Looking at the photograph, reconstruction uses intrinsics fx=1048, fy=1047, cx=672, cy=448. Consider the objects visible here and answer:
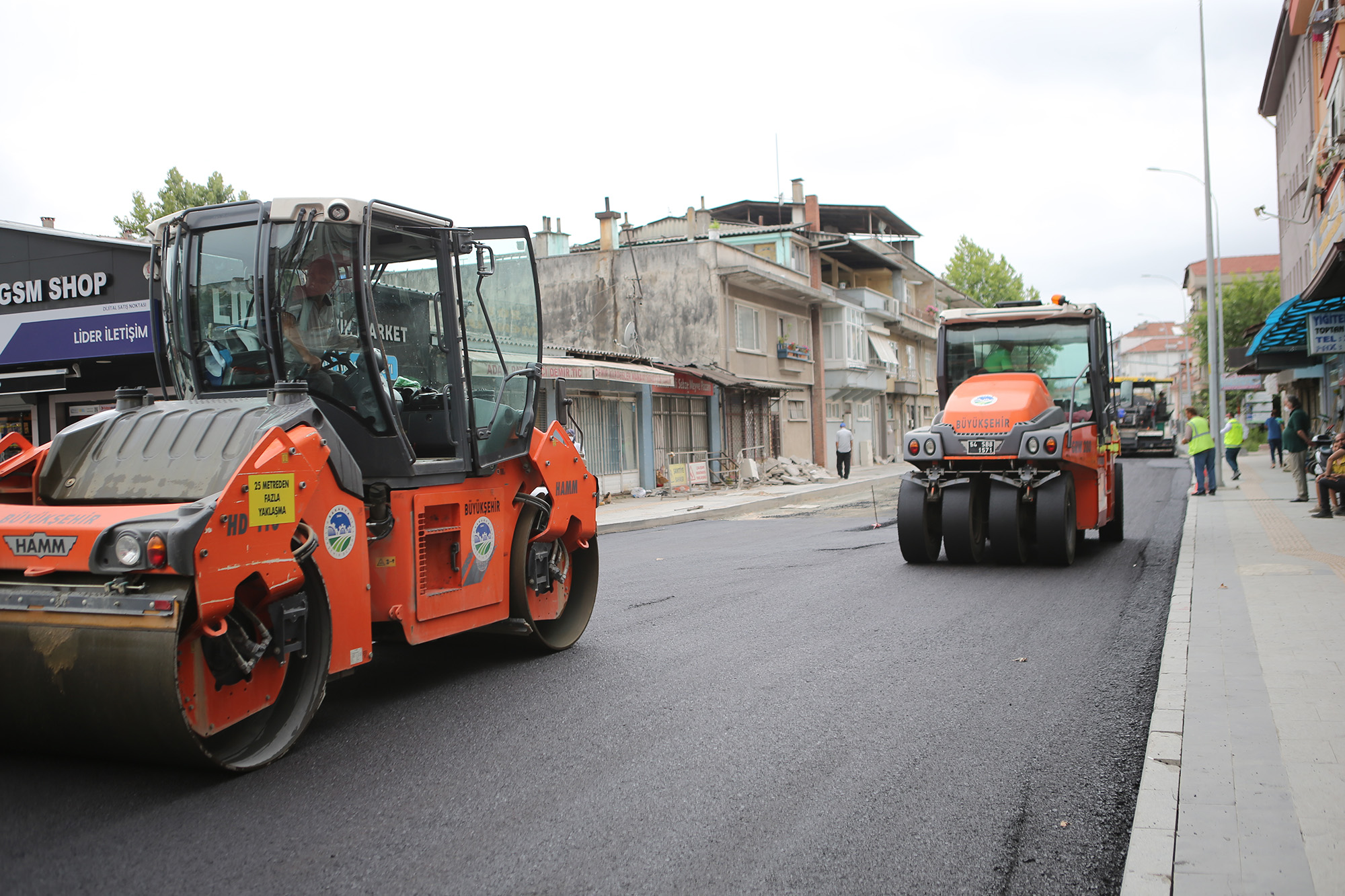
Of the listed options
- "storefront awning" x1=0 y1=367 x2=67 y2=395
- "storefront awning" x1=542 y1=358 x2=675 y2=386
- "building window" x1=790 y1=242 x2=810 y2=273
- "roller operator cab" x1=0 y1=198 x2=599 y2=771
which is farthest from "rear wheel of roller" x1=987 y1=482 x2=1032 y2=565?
"building window" x1=790 y1=242 x2=810 y2=273

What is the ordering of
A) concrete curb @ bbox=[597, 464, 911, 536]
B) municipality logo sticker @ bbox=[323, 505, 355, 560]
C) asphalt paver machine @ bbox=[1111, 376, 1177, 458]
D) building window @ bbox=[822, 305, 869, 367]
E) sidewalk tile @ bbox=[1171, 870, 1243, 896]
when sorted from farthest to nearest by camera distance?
building window @ bbox=[822, 305, 869, 367], asphalt paver machine @ bbox=[1111, 376, 1177, 458], concrete curb @ bbox=[597, 464, 911, 536], municipality logo sticker @ bbox=[323, 505, 355, 560], sidewalk tile @ bbox=[1171, 870, 1243, 896]

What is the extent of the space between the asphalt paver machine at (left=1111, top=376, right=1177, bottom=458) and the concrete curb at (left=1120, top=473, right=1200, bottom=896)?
3627 centimetres

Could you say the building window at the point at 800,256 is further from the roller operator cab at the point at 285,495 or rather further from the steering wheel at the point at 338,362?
the steering wheel at the point at 338,362

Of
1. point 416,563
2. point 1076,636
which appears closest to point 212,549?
point 416,563

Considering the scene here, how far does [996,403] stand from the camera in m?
10.9

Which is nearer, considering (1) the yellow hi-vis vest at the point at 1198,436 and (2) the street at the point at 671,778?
(2) the street at the point at 671,778

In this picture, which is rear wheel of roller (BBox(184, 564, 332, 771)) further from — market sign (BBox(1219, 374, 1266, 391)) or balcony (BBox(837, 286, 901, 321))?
balcony (BBox(837, 286, 901, 321))

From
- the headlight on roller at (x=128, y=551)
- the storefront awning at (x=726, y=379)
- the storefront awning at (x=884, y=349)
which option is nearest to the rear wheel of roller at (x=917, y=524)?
the headlight on roller at (x=128, y=551)

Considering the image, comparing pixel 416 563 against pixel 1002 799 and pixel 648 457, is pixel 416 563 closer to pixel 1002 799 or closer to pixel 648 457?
pixel 1002 799

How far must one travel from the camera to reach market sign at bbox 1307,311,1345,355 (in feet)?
49.5

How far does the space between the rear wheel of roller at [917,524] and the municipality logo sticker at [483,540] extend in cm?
577

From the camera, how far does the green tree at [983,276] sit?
6581 cm

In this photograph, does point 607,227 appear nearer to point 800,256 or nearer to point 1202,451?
point 800,256

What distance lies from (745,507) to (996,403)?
487 inches
